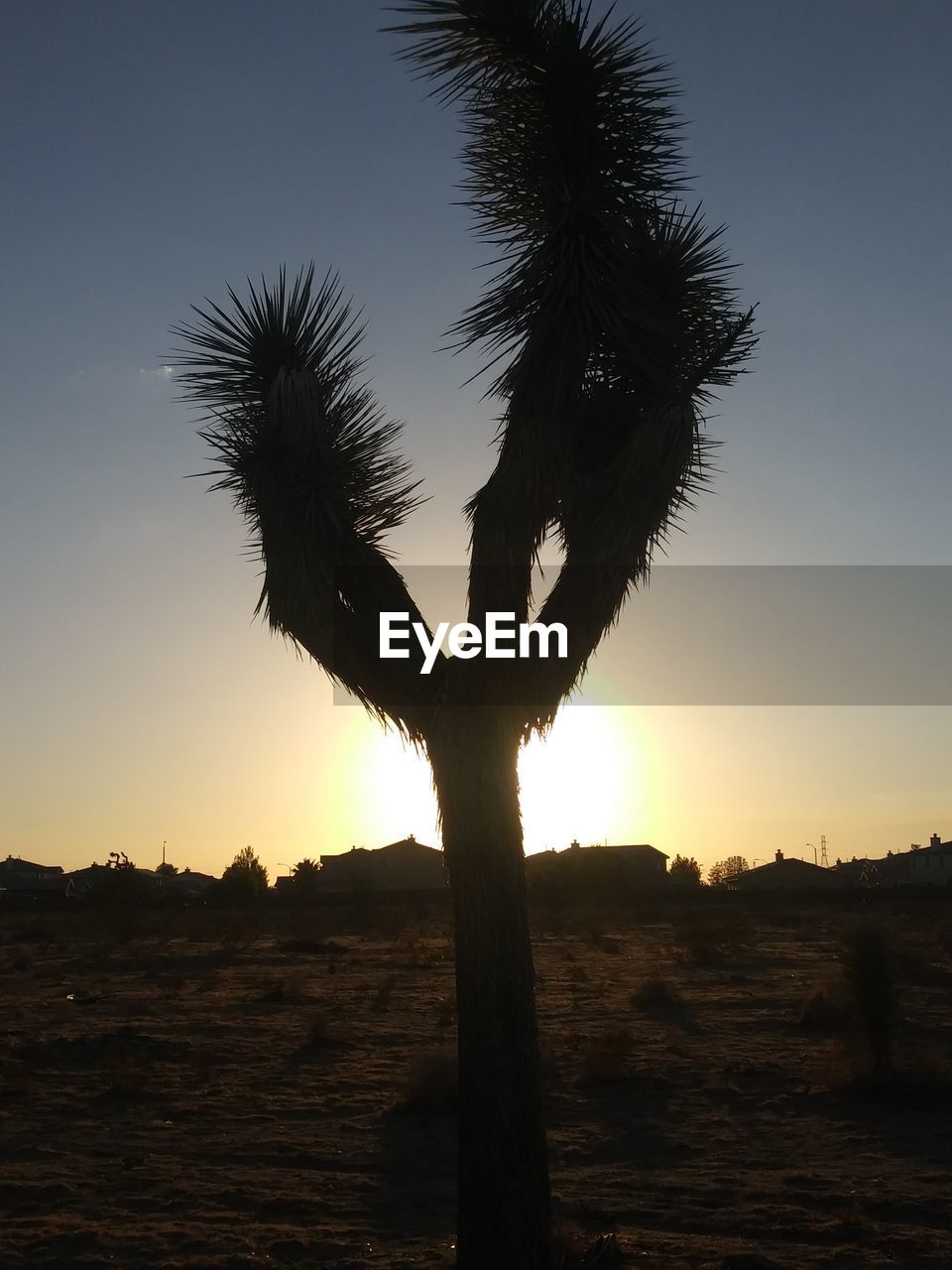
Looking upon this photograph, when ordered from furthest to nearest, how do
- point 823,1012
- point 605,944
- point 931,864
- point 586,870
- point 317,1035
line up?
1. point 931,864
2. point 586,870
3. point 605,944
4. point 823,1012
5. point 317,1035

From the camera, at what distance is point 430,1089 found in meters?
12.1

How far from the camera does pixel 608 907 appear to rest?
47812mm

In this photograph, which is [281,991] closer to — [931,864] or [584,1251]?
[584,1251]

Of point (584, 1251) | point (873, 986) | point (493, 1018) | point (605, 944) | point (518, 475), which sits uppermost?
point (518, 475)

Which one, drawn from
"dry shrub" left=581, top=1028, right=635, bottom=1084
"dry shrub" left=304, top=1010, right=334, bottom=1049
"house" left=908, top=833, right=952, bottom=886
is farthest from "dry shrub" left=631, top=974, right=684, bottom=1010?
"house" left=908, top=833, right=952, bottom=886

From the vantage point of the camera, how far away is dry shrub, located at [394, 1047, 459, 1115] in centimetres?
1202

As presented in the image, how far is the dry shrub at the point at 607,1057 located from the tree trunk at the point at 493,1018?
7.29 meters

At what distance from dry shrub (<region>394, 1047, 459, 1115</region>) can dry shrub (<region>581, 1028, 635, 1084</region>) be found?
6.22ft

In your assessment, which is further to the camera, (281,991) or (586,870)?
(586,870)

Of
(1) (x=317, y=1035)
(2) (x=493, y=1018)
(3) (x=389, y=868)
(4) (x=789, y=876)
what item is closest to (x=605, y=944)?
(1) (x=317, y=1035)

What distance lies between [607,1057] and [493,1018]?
8.08 metres

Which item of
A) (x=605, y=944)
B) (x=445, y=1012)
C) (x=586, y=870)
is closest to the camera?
(x=445, y=1012)

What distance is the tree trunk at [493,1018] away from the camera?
248 inches

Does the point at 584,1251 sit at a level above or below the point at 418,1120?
above
